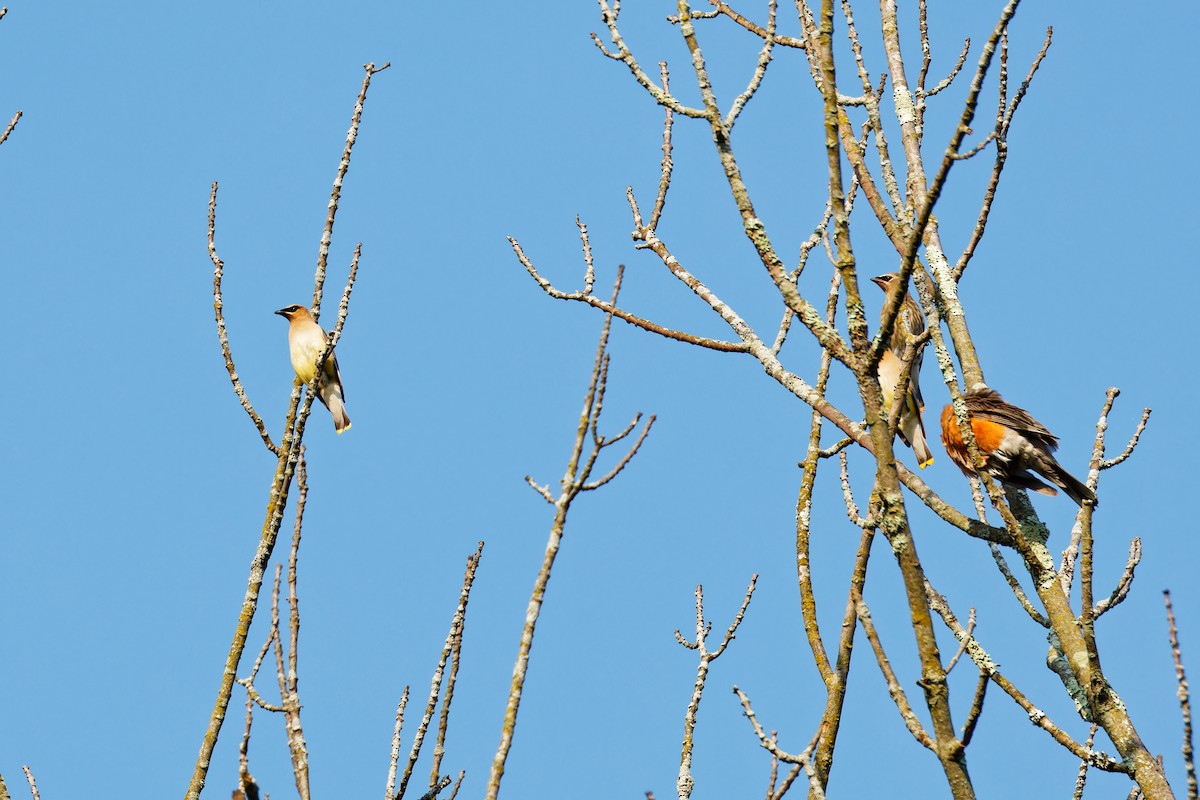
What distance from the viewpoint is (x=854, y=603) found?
A: 3412 mm

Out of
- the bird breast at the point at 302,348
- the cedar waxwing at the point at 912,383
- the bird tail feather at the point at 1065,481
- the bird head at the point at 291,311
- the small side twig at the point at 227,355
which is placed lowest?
the small side twig at the point at 227,355

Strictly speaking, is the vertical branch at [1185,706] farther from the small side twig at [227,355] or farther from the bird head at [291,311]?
the bird head at [291,311]

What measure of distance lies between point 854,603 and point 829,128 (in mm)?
1250

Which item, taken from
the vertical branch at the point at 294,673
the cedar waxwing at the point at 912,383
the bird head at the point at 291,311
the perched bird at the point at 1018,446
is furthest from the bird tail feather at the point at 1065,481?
the bird head at the point at 291,311

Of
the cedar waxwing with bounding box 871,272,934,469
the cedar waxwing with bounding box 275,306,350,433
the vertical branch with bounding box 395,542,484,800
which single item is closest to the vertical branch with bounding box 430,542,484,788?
the vertical branch with bounding box 395,542,484,800

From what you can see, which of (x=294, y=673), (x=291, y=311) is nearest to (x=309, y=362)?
(x=291, y=311)

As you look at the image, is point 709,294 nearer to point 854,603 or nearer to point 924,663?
point 854,603

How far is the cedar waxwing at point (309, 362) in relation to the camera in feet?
36.9

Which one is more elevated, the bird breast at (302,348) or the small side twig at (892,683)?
the bird breast at (302,348)

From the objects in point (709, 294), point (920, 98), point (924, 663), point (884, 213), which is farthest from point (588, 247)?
point (924, 663)

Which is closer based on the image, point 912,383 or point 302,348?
point 912,383

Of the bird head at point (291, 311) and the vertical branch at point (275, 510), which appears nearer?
the vertical branch at point (275, 510)

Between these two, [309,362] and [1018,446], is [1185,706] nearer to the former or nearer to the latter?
[1018,446]

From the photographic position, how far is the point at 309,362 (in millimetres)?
11188
